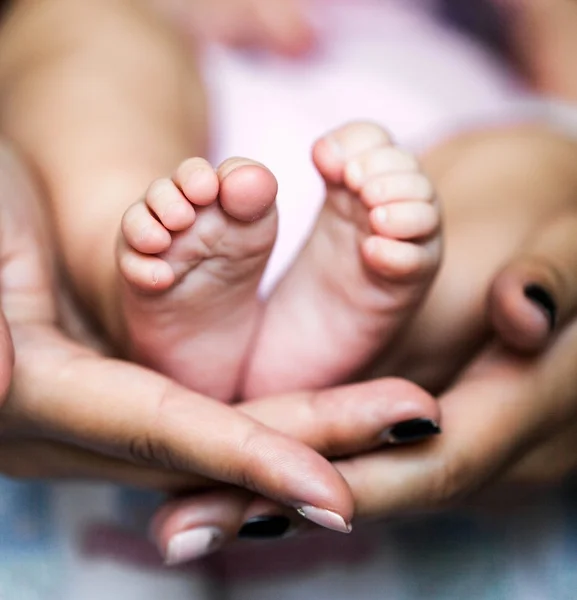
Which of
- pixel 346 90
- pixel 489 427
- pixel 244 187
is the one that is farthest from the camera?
pixel 346 90

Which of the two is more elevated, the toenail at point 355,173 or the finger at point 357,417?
the toenail at point 355,173

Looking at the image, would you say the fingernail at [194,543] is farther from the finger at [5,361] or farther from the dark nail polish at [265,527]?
the finger at [5,361]

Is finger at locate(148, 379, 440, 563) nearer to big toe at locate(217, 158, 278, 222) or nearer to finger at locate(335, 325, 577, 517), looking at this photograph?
finger at locate(335, 325, 577, 517)

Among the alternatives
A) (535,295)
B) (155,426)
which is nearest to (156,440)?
(155,426)

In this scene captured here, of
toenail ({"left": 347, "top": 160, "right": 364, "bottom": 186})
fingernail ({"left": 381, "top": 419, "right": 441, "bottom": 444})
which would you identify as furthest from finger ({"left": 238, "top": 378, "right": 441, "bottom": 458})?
toenail ({"left": 347, "top": 160, "right": 364, "bottom": 186})

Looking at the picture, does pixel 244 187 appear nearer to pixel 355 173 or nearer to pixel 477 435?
pixel 355 173

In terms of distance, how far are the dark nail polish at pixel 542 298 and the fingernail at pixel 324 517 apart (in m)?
0.18

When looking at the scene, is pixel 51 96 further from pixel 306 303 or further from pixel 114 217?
pixel 306 303

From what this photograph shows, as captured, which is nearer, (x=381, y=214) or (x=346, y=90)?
(x=381, y=214)

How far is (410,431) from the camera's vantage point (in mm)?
445

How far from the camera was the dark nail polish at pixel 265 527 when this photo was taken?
1.46 feet

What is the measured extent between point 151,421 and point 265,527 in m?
A: 0.10

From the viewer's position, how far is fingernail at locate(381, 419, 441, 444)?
0.44 meters

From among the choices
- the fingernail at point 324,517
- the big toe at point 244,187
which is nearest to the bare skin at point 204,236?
the big toe at point 244,187
